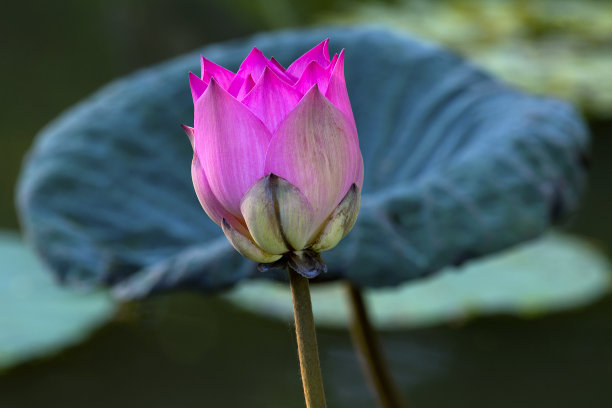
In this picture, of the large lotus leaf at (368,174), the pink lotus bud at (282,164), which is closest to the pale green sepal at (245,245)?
the pink lotus bud at (282,164)

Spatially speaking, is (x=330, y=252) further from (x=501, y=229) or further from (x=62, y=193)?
(x=62, y=193)

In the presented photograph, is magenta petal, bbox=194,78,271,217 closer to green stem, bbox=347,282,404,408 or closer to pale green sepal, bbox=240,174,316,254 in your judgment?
pale green sepal, bbox=240,174,316,254

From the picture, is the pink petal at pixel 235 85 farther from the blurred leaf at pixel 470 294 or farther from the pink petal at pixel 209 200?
the blurred leaf at pixel 470 294

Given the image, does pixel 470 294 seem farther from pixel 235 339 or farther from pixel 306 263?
pixel 306 263

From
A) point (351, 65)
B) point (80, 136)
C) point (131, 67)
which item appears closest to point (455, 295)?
point (351, 65)

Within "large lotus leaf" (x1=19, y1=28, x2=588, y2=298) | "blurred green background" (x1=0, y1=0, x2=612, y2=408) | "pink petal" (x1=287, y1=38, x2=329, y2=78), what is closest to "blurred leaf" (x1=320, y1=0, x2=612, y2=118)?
"blurred green background" (x1=0, y1=0, x2=612, y2=408)

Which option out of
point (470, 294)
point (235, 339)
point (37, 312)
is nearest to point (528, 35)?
point (470, 294)
